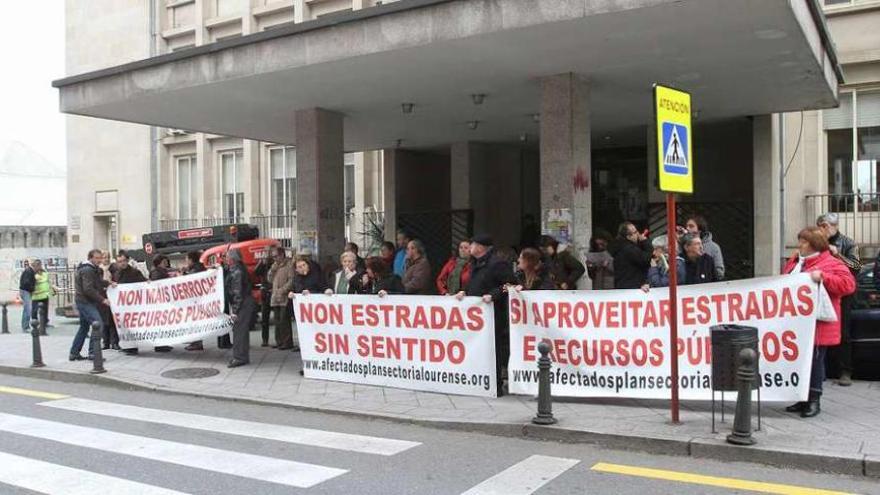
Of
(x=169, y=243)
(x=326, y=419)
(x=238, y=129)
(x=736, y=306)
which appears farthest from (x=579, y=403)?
(x=169, y=243)

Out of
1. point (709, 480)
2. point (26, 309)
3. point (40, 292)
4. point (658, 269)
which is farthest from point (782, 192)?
point (26, 309)

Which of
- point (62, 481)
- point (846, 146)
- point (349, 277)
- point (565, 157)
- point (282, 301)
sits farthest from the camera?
point (846, 146)

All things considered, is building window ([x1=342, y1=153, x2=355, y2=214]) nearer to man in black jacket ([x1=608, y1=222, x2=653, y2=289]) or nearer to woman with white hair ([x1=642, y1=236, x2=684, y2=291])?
man in black jacket ([x1=608, y1=222, x2=653, y2=289])

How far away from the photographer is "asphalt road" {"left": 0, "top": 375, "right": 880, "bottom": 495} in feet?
18.1

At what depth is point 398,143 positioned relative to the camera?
18125 millimetres

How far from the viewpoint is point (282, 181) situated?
2375 centimetres

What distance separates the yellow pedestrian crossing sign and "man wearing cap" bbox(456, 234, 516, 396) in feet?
7.91

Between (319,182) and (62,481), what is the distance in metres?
7.82

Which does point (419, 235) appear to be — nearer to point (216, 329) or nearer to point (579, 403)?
point (216, 329)

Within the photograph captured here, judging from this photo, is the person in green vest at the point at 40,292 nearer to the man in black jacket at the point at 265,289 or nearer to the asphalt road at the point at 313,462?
the man in black jacket at the point at 265,289

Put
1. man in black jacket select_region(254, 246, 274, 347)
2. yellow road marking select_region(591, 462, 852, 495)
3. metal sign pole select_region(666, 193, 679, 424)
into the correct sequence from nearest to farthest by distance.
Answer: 1. yellow road marking select_region(591, 462, 852, 495)
2. metal sign pole select_region(666, 193, 679, 424)
3. man in black jacket select_region(254, 246, 274, 347)

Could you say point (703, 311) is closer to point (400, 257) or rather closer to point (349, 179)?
point (400, 257)

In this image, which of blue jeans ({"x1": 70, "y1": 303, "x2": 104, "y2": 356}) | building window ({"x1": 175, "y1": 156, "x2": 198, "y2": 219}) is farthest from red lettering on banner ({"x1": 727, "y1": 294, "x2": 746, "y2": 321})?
building window ({"x1": 175, "y1": 156, "x2": 198, "y2": 219})

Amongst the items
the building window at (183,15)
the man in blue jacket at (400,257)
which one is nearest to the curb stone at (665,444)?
the man in blue jacket at (400,257)
